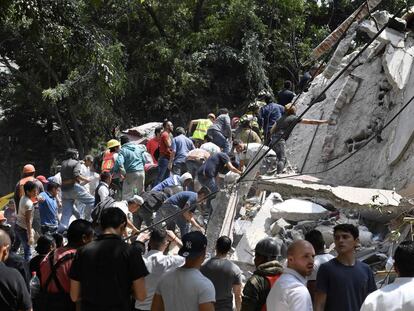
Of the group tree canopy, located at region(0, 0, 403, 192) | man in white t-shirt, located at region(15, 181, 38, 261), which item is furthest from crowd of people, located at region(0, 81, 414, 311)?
tree canopy, located at region(0, 0, 403, 192)

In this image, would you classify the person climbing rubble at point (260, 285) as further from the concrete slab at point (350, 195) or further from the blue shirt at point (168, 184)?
the blue shirt at point (168, 184)

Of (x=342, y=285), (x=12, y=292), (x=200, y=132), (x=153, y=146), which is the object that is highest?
(x=12, y=292)

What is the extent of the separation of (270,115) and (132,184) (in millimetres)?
2603

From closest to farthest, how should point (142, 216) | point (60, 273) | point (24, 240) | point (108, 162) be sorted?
point (60, 273) < point (24, 240) < point (142, 216) < point (108, 162)

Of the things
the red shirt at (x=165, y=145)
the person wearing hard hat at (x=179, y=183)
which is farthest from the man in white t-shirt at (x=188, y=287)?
the red shirt at (x=165, y=145)

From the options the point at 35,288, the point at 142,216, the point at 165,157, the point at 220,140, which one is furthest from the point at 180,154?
the point at 35,288

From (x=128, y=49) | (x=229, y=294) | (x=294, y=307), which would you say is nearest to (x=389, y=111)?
(x=229, y=294)

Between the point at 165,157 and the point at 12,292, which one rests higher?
the point at 12,292

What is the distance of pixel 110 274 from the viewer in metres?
5.09

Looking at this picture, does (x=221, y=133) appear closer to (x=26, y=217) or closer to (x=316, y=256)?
(x=26, y=217)

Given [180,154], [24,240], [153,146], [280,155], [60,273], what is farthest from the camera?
[153,146]

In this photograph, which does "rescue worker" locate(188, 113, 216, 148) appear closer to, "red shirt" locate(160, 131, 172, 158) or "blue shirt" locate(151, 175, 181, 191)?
"red shirt" locate(160, 131, 172, 158)

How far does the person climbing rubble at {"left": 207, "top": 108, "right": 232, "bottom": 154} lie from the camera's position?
14328 millimetres

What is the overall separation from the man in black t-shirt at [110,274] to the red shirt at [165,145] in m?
8.51
